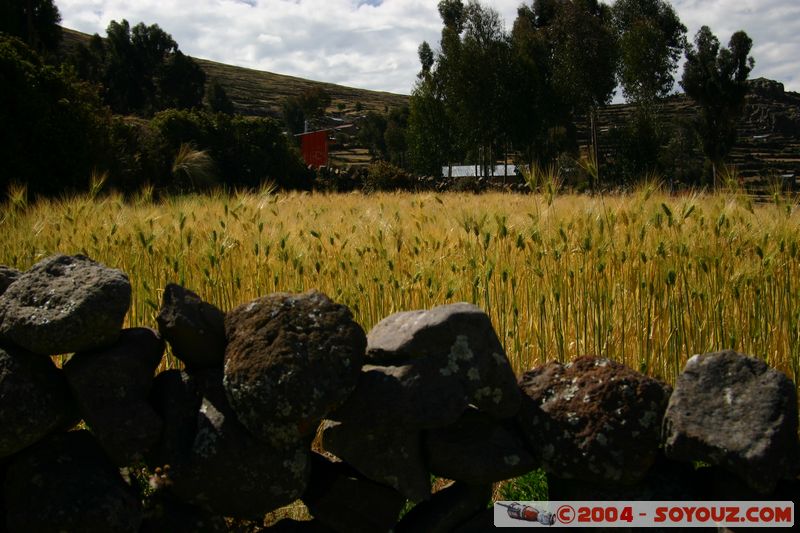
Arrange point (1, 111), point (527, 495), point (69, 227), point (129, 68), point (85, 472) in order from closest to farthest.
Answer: point (85, 472) < point (527, 495) < point (69, 227) < point (1, 111) < point (129, 68)

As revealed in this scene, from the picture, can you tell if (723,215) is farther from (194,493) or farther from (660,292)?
(194,493)

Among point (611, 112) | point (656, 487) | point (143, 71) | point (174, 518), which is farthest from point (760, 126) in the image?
point (174, 518)

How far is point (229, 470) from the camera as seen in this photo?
2.18m

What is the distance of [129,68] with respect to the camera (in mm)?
50625

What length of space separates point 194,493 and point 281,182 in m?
17.8

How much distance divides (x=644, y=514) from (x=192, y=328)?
147 centimetres

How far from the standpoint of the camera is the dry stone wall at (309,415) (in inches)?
83.0

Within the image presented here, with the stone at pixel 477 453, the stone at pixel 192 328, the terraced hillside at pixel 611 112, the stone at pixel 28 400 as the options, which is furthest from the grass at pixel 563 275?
the terraced hillside at pixel 611 112

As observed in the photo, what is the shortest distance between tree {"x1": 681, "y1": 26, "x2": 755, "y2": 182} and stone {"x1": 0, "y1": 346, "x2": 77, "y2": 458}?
3506 cm

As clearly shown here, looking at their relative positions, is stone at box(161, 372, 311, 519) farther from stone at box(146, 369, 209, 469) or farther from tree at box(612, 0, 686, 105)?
tree at box(612, 0, 686, 105)

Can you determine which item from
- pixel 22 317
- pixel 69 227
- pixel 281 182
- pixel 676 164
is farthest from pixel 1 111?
pixel 676 164

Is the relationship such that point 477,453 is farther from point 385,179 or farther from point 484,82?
point 484,82

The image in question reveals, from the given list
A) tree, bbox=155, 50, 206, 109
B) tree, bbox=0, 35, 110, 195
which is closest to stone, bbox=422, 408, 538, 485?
tree, bbox=0, 35, 110, 195

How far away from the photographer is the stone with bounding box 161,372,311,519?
85.7 inches
